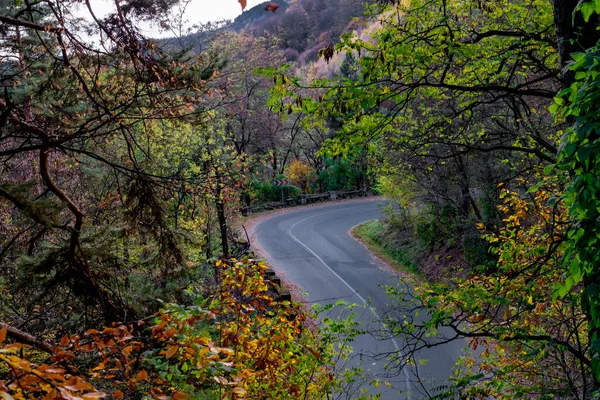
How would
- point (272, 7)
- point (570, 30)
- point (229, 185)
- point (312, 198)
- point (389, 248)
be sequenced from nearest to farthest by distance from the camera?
point (272, 7) < point (570, 30) < point (229, 185) < point (389, 248) < point (312, 198)

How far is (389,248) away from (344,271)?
12.9 feet

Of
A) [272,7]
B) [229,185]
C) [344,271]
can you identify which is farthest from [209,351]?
[344,271]

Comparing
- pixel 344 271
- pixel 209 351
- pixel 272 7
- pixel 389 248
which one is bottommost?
pixel 344 271

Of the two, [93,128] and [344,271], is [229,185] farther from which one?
[344,271]

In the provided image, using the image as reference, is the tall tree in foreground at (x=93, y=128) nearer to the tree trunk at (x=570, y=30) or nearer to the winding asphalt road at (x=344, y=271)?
the tree trunk at (x=570, y=30)

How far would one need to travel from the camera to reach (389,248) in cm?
2231

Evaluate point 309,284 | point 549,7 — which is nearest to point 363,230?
point 309,284

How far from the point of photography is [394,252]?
21625mm

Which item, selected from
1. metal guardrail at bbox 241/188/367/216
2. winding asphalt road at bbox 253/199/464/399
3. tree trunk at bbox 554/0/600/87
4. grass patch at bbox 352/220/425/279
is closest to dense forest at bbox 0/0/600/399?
tree trunk at bbox 554/0/600/87

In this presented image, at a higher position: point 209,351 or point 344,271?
point 209,351

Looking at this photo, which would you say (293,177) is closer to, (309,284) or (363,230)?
(363,230)

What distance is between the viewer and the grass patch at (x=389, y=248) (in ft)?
64.4

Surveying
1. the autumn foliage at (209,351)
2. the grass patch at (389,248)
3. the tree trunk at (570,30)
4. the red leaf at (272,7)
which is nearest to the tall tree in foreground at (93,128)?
the autumn foliage at (209,351)

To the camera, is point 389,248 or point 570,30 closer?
point 570,30
